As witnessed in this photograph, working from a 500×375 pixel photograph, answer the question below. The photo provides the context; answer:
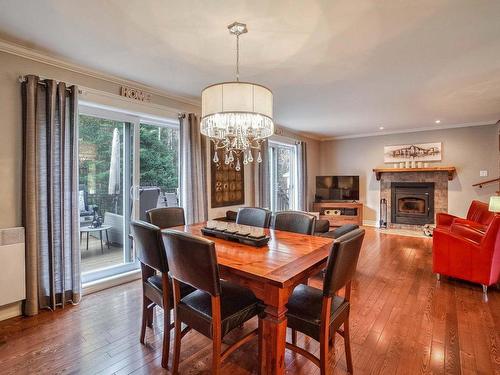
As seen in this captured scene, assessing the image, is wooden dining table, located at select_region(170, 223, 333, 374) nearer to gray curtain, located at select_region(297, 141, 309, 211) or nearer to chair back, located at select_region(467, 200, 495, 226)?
chair back, located at select_region(467, 200, 495, 226)

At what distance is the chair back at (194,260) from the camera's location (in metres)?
1.45

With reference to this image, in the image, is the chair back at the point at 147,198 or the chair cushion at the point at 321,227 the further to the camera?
the chair cushion at the point at 321,227

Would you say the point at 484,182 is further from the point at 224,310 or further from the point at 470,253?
the point at 224,310

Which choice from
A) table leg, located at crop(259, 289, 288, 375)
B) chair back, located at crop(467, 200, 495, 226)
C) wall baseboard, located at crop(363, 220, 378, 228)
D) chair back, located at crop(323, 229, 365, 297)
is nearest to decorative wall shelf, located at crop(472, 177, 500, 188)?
chair back, located at crop(467, 200, 495, 226)

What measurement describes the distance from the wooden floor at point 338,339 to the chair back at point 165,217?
88 centimetres

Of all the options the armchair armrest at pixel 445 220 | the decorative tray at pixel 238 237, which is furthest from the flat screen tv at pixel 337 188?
the decorative tray at pixel 238 237

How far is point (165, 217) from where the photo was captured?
2828mm

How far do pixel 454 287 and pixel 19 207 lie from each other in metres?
4.71

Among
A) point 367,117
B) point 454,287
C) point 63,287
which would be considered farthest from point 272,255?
point 367,117

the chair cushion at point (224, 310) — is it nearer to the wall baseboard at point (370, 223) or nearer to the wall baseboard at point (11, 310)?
the wall baseboard at point (11, 310)

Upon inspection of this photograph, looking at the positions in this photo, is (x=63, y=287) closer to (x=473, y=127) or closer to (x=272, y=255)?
(x=272, y=255)

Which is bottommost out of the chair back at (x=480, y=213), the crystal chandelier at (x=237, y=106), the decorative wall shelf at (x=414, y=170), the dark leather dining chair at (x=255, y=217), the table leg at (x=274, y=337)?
the table leg at (x=274, y=337)

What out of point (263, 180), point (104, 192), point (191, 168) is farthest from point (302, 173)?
point (104, 192)

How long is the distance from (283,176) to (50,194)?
4905 millimetres
